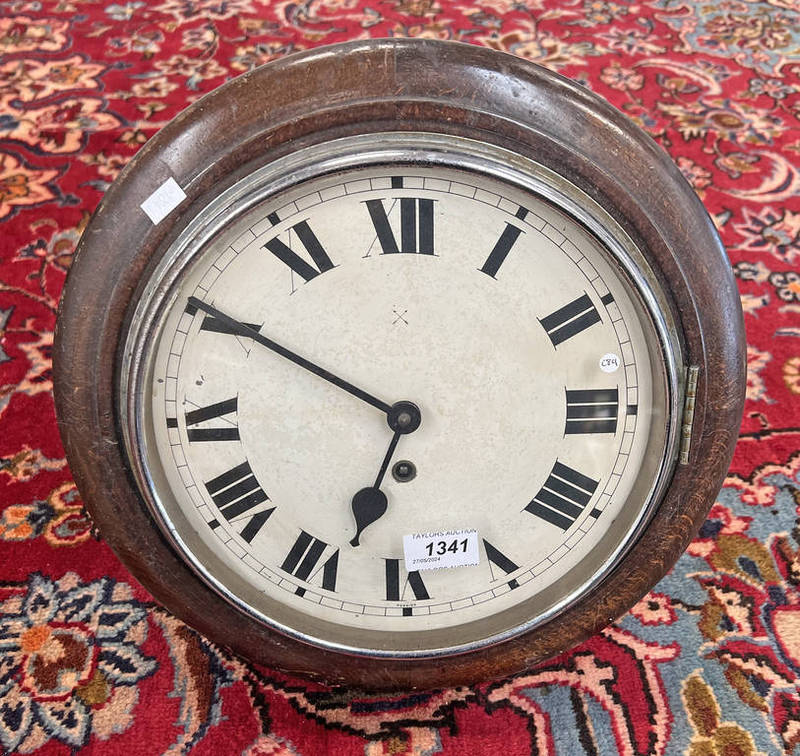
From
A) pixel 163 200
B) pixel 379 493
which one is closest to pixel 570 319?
pixel 379 493

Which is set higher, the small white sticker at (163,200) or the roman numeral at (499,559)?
the small white sticker at (163,200)

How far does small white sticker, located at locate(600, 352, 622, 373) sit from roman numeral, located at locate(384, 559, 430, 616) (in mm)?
212

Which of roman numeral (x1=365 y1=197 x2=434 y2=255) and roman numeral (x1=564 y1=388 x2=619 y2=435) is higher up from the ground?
roman numeral (x1=365 y1=197 x2=434 y2=255)

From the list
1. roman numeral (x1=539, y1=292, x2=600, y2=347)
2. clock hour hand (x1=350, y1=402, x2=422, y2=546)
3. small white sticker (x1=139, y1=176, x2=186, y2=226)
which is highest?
small white sticker (x1=139, y1=176, x2=186, y2=226)

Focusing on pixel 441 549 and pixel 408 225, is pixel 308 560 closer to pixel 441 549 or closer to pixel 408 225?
pixel 441 549

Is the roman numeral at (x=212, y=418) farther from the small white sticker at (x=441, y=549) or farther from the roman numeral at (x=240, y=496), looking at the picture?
the small white sticker at (x=441, y=549)

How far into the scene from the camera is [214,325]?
617 mm

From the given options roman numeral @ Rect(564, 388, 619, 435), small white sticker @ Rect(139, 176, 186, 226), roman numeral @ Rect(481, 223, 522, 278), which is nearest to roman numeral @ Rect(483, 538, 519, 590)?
roman numeral @ Rect(564, 388, 619, 435)

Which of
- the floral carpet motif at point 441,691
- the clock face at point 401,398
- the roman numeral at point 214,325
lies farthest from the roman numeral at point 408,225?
the floral carpet motif at point 441,691

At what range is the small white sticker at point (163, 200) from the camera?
595mm

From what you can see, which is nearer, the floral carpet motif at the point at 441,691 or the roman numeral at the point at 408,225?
the roman numeral at the point at 408,225

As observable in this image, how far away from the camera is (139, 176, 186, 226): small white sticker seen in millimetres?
595

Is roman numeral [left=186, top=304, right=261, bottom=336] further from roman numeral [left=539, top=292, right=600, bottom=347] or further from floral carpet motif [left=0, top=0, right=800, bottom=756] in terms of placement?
floral carpet motif [left=0, top=0, right=800, bottom=756]

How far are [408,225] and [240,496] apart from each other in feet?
0.77
